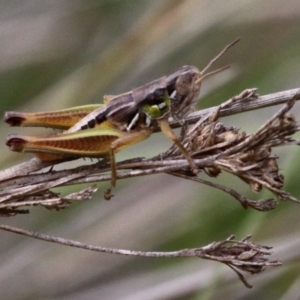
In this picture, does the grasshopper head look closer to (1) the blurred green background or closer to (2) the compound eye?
(2) the compound eye

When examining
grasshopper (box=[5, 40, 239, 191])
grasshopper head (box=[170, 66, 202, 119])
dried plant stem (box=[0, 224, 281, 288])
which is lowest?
dried plant stem (box=[0, 224, 281, 288])

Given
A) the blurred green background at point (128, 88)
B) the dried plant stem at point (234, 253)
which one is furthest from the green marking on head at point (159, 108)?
the dried plant stem at point (234, 253)

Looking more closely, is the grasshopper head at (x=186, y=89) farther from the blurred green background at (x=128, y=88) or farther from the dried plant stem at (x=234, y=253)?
the dried plant stem at (x=234, y=253)

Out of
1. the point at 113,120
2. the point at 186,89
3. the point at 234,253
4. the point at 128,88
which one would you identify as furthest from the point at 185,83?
the point at 128,88

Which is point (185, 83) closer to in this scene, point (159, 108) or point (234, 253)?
point (159, 108)

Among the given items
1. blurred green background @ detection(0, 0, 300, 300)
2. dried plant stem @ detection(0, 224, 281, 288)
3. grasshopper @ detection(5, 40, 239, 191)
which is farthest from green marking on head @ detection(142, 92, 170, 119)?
dried plant stem @ detection(0, 224, 281, 288)

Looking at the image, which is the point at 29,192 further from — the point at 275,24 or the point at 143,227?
the point at 275,24
